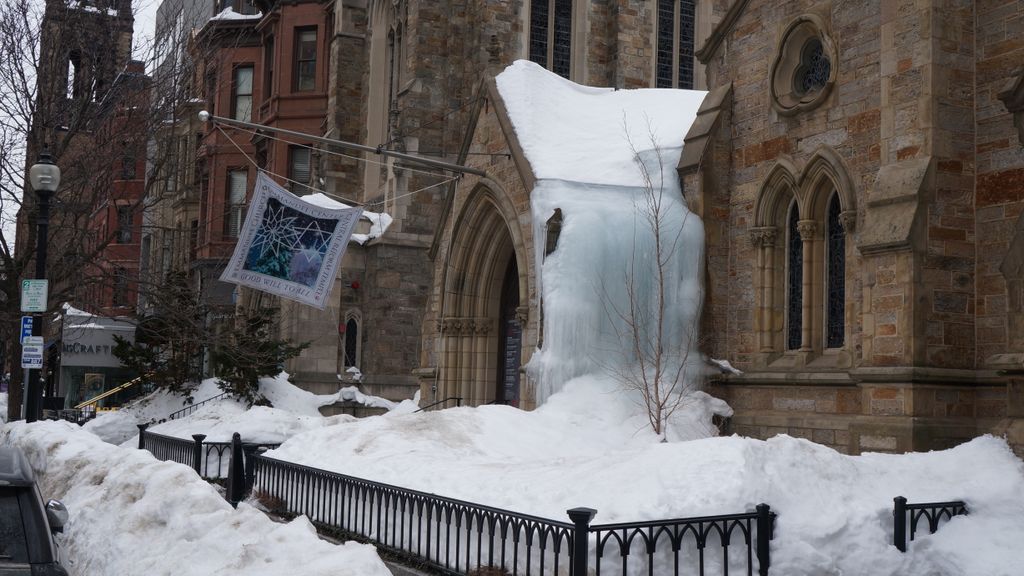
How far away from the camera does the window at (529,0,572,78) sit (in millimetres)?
31688

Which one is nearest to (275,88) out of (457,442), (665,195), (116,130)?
(116,130)

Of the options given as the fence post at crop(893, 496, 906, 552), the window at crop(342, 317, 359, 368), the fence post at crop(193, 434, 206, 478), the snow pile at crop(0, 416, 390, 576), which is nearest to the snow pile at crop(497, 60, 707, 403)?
the fence post at crop(193, 434, 206, 478)

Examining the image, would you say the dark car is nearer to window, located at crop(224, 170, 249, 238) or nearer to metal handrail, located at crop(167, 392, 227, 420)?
metal handrail, located at crop(167, 392, 227, 420)

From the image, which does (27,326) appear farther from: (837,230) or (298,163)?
(298,163)

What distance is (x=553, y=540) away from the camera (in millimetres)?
8141

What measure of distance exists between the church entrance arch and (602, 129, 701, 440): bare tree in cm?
431

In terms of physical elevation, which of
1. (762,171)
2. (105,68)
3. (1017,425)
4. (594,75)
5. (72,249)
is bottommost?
(1017,425)

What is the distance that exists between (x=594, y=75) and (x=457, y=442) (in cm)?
1926

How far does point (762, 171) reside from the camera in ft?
55.7

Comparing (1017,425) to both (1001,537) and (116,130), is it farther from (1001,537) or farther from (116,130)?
(116,130)

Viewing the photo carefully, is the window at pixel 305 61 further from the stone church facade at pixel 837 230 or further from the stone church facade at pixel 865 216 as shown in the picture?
the stone church facade at pixel 865 216

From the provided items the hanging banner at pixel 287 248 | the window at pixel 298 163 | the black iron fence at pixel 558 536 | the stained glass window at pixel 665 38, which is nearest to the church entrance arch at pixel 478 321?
the hanging banner at pixel 287 248

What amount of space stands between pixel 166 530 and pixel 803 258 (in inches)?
422

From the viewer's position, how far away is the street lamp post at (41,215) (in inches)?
628
